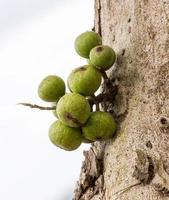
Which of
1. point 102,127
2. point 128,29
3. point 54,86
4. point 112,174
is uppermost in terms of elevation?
point 128,29

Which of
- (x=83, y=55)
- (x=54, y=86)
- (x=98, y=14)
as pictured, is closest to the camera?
(x=54, y=86)

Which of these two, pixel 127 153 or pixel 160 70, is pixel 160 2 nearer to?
pixel 160 70

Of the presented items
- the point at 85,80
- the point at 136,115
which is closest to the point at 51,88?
the point at 85,80

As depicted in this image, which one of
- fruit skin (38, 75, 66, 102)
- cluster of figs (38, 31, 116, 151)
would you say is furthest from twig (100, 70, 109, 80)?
fruit skin (38, 75, 66, 102)

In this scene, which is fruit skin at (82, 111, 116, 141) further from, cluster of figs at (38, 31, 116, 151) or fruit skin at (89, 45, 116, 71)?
fruit skin at (89, 45, 116, 71)

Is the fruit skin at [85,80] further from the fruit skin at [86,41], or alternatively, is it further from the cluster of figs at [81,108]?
the fruit skin at [86,41]

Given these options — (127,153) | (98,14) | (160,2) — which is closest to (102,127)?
(127,153)

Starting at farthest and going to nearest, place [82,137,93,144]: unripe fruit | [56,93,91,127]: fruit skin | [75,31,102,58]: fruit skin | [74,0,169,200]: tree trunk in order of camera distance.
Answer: [75,31,102,58]: fruit skin, [82,137,93,144]: unripe fruit, [56,93,91,127]: fruit skin, [74,0,169,200]: tree trunk

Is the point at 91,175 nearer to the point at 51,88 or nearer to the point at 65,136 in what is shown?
the point at 65,136
